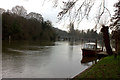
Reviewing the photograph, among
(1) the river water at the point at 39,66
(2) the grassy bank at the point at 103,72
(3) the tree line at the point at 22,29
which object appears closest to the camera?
(2) the grassy bank at the point at 103,72

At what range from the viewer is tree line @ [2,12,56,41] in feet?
150

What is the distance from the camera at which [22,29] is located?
51.4 m

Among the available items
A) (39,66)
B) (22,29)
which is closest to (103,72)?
(39,66)

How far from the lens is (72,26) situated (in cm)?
500

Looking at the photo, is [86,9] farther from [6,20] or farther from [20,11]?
[20,11]

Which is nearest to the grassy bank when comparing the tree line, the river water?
the river water

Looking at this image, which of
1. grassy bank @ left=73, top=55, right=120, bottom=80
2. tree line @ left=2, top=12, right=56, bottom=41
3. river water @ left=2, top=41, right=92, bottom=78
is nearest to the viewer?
grassy bank @ left=73, top=55, right=120, bottom=80

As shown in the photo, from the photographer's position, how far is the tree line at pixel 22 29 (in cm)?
4579

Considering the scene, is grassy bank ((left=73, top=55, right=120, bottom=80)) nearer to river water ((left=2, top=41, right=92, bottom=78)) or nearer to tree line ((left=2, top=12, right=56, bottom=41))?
river water ((left=2, top=41, right=92, bottom=78))

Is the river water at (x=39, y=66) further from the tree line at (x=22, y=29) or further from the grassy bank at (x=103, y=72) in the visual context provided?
the tree line at (x=22, y=29)

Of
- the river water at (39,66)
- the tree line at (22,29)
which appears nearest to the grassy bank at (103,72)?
the river water at (39,66)

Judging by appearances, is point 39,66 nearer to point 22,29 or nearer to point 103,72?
point 103,72

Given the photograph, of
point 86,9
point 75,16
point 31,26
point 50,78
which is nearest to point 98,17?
point 86,9

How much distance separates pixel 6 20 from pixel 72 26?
4719cm
